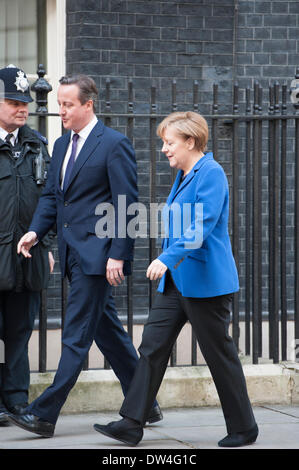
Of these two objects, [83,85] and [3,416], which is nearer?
[83,85]

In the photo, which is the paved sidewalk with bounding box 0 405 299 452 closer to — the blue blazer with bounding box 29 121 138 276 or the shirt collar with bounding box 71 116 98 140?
the blue blazer with bounding box 29 121 138 276

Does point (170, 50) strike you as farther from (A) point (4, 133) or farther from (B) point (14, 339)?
(B) point (14, 339)

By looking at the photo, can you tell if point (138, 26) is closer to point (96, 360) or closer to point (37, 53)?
point (37, 53)

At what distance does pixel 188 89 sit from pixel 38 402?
452cm

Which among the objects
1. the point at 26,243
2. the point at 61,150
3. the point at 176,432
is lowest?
the point at 176,432

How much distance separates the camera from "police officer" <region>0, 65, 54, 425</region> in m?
5.43

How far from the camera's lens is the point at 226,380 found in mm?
4934

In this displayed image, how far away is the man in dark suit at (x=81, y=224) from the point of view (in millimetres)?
5105

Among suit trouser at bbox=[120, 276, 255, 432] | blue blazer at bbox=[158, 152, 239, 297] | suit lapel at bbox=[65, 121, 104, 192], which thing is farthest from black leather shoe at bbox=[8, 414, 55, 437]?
suit lapel at bbox=[65, 121, 104, 192]

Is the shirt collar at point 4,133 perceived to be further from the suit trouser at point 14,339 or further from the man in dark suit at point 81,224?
the suit trouser at point 14,339

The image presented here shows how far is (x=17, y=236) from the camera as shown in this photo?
547 centimetres

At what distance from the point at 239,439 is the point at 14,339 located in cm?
152

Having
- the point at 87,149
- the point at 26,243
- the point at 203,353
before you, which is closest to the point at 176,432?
the point at 203,353

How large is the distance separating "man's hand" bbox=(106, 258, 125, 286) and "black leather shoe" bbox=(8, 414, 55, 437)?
2.81ft
